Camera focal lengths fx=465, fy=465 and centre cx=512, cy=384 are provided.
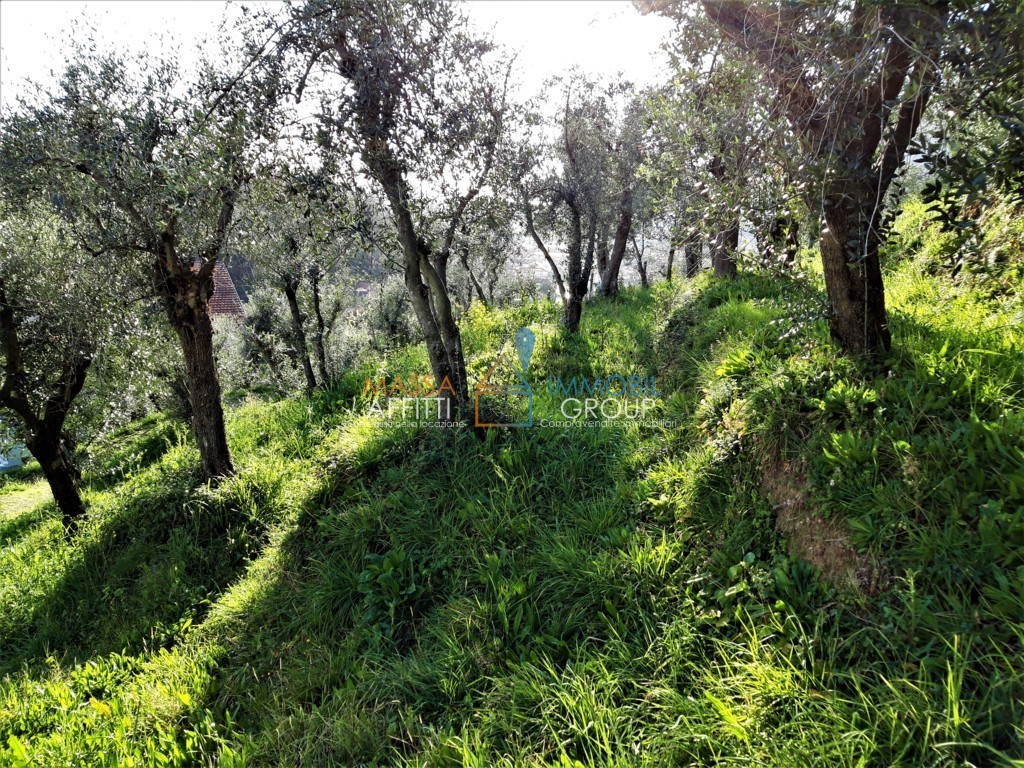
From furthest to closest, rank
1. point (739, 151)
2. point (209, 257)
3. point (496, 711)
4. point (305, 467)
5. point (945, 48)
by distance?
point (305, 467), point (209, 257), point (739, 151), point (496, 711), point (945, 48)

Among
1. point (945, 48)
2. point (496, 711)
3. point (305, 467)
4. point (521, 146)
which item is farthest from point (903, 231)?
point (305, 467)

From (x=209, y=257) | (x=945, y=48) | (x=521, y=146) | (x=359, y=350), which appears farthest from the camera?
(x=359, y=350)

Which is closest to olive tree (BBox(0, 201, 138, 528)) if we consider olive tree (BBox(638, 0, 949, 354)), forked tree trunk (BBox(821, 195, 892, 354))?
olive tree (BBox(638, 0, 949, 354))

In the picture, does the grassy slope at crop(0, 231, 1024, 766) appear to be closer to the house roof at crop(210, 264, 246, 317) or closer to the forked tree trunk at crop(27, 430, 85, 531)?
the forked tree trunk at crop(27, 430, 85, 531)

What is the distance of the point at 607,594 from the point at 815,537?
4.65ft

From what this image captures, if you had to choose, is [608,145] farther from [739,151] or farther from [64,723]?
[64,723]

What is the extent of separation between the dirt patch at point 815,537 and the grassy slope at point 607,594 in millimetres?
30

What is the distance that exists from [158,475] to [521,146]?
8551mm

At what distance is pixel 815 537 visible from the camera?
2.98 metres

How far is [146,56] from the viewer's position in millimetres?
5551

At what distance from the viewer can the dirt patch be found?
2.64 m

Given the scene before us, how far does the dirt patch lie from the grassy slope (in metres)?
0.03

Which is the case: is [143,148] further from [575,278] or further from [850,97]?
[575,278]

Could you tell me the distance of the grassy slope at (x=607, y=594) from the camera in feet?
7.61
